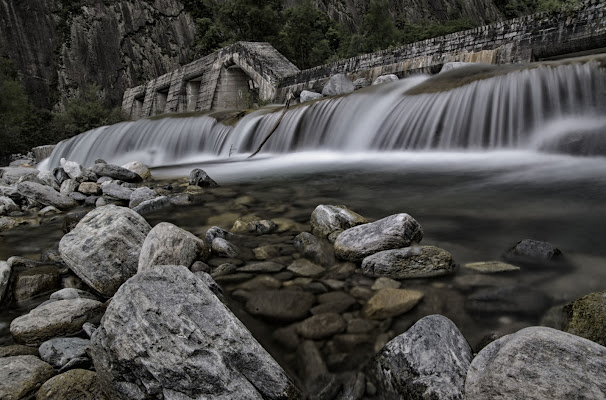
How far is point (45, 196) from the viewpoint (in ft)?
14.4

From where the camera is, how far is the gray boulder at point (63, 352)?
126cm

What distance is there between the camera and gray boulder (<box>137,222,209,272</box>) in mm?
1847

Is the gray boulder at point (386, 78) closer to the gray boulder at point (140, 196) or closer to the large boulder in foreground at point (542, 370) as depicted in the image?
the gray boulder at point (140, 196)

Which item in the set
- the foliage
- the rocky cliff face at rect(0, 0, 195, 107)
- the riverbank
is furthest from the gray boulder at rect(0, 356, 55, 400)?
the rocky cliff face at rect(0, 0, 195, 107)

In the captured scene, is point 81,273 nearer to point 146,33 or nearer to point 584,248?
point 584,248

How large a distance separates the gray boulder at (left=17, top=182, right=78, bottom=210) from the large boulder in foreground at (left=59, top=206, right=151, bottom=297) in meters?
2.70

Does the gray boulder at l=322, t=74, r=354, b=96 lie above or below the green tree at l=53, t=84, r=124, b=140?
below

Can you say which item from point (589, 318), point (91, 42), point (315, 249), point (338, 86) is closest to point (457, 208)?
point (315, 249)

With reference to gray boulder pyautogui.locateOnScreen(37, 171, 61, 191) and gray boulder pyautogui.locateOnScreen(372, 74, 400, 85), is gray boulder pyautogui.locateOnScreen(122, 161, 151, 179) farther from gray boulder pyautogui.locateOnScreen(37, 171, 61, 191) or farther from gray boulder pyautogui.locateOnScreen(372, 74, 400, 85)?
gray boulder pyautogui.locateOnScreen(372, 74, 400, 85)

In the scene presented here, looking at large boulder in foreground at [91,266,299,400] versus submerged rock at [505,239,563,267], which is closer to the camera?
large boulder in foreground at [91,266,299,400]

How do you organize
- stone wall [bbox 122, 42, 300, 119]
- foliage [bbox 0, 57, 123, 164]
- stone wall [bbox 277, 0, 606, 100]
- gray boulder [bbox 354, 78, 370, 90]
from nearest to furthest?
1. stone wall [bbox 277, 0, 606, 100]
2. gray boulder [bbox 354, 78, 370, 90]
3. stone wall [bbox 122, 42, 300, 119]
4. foliage [bbox 0, 57, 123, 164]

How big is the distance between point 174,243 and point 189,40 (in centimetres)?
3680

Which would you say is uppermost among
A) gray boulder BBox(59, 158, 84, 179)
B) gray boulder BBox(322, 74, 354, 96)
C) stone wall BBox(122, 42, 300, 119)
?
stone wall BBox(122, 42, 300, 119)

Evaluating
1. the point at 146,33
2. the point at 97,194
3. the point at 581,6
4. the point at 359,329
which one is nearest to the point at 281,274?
the point at 359,329
